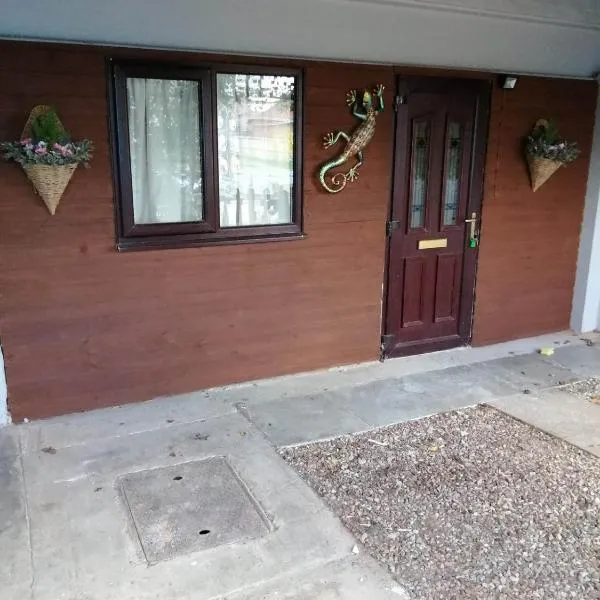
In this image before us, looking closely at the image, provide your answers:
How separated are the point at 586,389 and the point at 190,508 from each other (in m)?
2.91

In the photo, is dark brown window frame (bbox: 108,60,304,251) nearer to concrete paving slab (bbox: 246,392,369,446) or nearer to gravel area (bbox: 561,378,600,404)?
concrete paving slab (bbox: 246,392,369,446)

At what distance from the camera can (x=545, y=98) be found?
4926 mm

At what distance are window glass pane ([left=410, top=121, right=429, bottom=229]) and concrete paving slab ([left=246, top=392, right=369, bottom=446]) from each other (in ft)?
4.96

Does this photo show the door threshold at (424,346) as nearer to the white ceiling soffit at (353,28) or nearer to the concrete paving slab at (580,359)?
the concrete paving slab at (580,359)

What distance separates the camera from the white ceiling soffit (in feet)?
11.0

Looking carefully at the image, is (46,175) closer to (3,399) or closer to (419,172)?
(3,399)

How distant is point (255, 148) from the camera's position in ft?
13.3

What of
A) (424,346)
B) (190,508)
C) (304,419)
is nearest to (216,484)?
(190,508)

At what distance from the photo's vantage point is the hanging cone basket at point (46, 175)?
10.8 ft

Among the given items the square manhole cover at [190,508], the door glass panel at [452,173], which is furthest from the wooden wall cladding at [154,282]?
the square manhole cover at [190,508]

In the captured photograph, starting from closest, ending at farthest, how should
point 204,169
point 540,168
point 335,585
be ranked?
1. point 335,585
2. point 204,169
3. point 540,168

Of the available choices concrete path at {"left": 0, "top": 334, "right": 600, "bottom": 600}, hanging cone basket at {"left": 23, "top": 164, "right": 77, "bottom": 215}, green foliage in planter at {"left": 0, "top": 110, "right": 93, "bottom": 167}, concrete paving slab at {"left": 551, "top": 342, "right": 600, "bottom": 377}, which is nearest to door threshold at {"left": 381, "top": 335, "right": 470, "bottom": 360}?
concrete path at {"left": 0, "top": 334, "right": 600, "bottom": 600}

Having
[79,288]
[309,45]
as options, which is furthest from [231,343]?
[309,45]

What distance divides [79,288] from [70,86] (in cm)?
115
